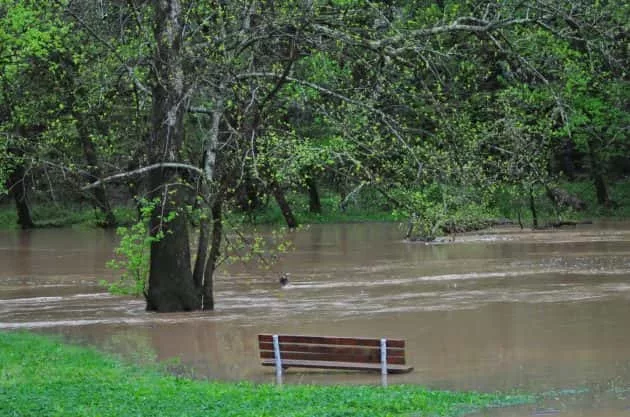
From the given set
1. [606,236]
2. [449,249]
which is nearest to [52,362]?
[449,249]

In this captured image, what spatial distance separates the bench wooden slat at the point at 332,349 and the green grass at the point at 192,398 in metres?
1.24

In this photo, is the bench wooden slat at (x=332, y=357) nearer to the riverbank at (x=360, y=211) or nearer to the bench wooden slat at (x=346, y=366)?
the bench wooden slat at (x=346, y=366)

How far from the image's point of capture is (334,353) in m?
17.2

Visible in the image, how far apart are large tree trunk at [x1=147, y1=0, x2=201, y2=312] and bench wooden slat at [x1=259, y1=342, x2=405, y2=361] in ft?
18.8

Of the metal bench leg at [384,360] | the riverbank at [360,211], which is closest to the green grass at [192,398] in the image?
the metal bench leg at [384,360]

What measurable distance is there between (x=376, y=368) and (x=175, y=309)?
28.8ft

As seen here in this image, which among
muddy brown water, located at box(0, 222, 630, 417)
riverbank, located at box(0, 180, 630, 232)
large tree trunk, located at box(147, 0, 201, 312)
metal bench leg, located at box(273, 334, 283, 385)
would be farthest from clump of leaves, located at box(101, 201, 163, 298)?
riverbank, located at box(0, 180, 630, 232)

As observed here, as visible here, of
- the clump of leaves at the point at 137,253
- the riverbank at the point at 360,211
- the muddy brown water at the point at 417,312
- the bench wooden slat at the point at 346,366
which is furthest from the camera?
the riverbank at the point at 360,211

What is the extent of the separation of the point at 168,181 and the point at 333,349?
329 inches

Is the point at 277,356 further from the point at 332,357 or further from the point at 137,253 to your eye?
the point at 137,253

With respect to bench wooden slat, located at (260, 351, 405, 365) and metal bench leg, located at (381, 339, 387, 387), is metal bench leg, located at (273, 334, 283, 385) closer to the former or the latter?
bench wooden slat, located at (260, 351, 405, 365)

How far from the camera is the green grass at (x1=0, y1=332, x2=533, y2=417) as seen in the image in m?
13.3

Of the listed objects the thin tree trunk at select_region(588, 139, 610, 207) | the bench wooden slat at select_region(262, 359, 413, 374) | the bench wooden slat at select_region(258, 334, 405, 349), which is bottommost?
the bench wooden slat at select_region(262, 359, 413, 374)

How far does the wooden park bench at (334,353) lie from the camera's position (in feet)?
55.2
